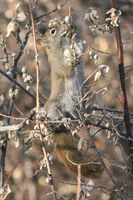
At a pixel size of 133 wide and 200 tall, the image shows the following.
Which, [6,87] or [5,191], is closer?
[5,191]

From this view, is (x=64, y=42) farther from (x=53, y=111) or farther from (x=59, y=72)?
(x=53, y=111)

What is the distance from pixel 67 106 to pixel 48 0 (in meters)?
3.75

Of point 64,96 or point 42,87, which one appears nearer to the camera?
point 64,96

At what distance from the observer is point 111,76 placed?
6070 millimetres

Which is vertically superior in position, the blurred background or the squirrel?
the blurred background

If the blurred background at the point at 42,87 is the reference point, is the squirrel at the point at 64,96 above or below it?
below

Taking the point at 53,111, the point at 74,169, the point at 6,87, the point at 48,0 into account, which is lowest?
the point at 74,169

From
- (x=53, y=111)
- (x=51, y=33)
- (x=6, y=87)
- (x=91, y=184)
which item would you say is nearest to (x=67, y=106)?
(x=53, y=111)

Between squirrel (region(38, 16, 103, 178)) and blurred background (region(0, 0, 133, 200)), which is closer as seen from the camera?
squirrel (region(38, 16, 103, 178))

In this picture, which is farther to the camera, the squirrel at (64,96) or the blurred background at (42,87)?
the blurred background at (42,87)

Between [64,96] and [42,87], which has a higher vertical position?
[42,87]

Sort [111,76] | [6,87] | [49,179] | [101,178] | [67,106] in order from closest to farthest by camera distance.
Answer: [49,179] < [101,178] < [67,106] < [6,87] < [111,76]

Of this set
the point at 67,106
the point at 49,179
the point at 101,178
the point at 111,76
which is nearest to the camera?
the point at 49,179

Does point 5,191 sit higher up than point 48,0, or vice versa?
point 48,0
